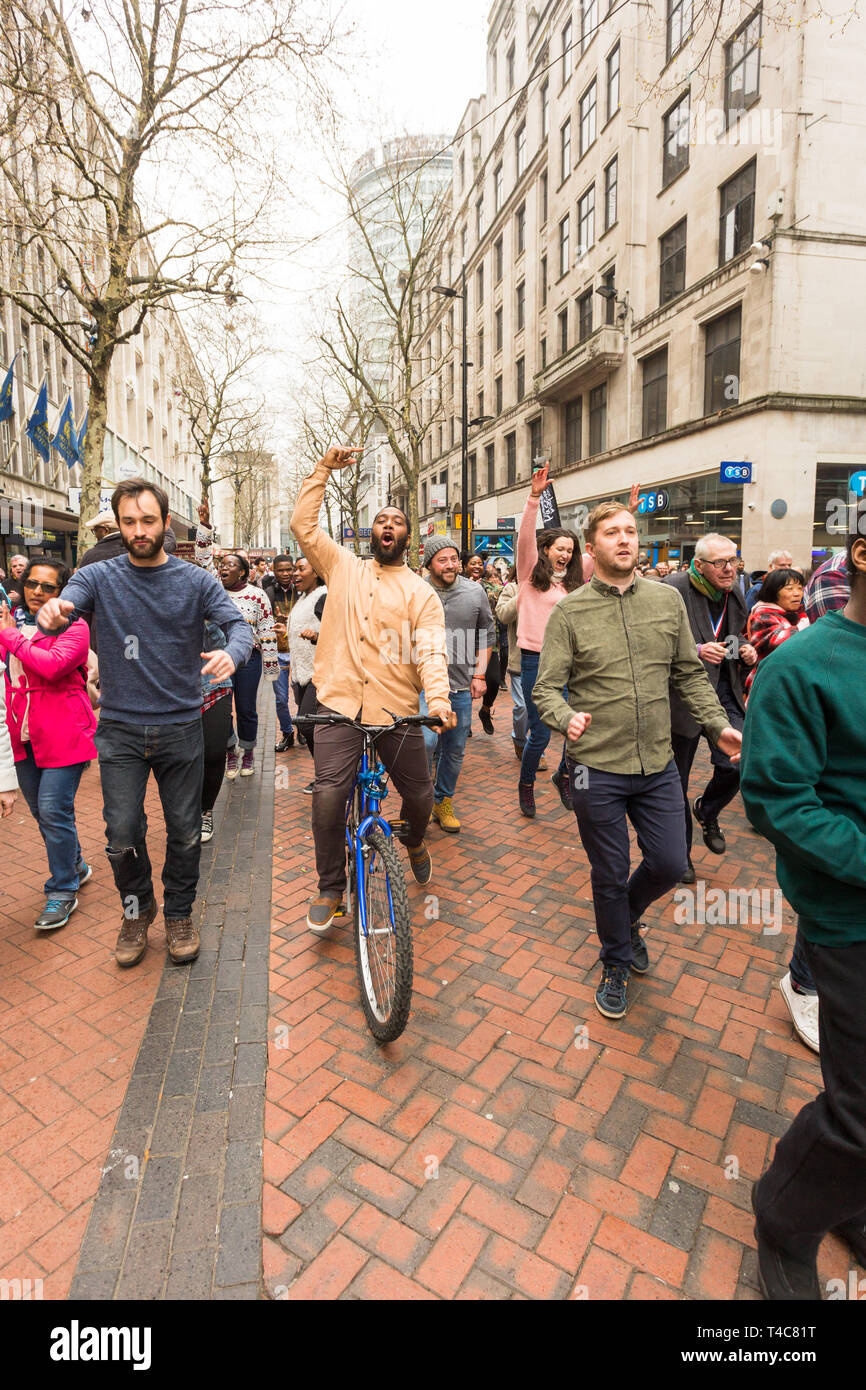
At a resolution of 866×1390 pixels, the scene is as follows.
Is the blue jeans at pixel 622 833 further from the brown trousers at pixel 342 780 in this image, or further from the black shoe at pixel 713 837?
the black shoe at pixel 713 837

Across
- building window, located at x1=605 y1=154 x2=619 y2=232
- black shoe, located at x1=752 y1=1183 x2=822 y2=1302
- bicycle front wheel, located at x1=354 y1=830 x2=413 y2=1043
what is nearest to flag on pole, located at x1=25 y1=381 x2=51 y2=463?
bicycle front wheel, located at x1=354 y1=830 x2=413 y2=1043

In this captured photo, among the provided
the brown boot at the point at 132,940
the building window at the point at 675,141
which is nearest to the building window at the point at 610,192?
the building window at the point at 675,141

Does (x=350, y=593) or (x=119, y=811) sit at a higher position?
(x=350, y=593)

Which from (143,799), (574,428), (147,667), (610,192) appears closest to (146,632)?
(147,667)

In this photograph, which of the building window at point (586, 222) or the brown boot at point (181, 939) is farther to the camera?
the building window at point (586, 222)

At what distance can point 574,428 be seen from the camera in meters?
28.3

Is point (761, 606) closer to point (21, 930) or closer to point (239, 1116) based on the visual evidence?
point (239, 1116)

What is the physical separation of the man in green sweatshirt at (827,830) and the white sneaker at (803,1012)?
1275 mm

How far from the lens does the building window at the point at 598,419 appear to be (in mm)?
25297

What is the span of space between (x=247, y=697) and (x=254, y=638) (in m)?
0.57

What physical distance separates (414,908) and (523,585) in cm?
287

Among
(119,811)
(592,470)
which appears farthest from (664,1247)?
(592,470)

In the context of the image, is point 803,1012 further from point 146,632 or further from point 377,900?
point 146,632
